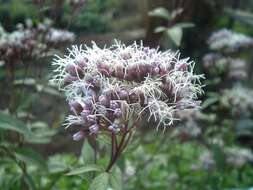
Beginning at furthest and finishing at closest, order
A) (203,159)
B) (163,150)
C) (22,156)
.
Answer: (163,150) < (203,159) < (22,156)

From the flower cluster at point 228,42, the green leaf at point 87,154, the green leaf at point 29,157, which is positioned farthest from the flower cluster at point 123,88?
the flower cluster at point 228,42

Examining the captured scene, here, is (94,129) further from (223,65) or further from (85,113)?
(223,65)

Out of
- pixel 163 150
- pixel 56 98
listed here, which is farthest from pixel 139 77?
pixel 56 98

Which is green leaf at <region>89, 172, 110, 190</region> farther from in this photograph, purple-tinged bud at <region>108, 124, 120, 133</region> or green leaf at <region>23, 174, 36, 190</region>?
green leaf at <region>23, 174, 36, 190</region>

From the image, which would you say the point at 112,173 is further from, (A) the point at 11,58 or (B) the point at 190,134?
(B) the point at 190,134

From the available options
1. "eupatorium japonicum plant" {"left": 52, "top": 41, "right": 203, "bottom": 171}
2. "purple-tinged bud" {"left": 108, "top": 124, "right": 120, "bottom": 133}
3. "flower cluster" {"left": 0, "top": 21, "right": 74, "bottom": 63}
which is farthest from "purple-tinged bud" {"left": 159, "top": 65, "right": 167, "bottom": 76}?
"flower cluster" {"left": 0, "top": 21, "right": 74, "bottom": 63}

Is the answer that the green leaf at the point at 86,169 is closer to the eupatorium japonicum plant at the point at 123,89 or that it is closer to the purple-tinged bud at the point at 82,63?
the eupatorium japonicum plant at the point at 123,89
